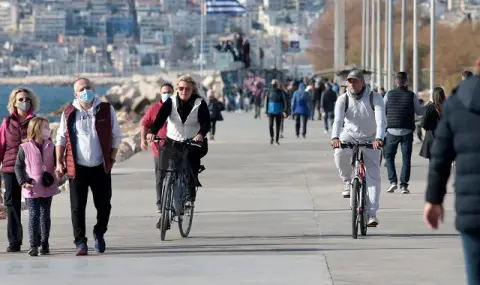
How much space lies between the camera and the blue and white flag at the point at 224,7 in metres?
81.4

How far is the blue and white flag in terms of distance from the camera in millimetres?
81375

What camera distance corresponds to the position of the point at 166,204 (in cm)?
1572

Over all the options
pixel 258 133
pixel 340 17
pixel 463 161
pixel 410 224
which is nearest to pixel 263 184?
pixel 410 224

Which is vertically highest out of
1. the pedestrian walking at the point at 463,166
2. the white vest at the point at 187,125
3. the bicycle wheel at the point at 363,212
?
the pedestrian walking at the point at 463,166

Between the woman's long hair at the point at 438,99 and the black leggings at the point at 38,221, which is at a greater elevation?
the woman's long hair at the point at 438,99

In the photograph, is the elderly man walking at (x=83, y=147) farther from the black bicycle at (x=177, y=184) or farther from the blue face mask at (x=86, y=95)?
the black bicycle at (x=177, y=184)

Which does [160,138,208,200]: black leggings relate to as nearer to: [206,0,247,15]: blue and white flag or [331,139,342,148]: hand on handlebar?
[331,139,342,148]: hand on handlebar

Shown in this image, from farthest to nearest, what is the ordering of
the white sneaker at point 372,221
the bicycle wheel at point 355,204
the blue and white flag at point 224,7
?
the blue and white flag at point 224,7 → the white sneaker at point 372,221 → the bicycle wheel at point 355,204

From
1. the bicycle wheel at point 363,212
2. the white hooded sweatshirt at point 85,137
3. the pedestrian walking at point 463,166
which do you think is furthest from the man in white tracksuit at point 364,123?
the pedestrian walking at point 463,166

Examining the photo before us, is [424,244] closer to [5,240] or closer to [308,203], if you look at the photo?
[5,240]

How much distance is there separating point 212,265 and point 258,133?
30.6 meters

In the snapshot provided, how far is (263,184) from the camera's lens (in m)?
23.9

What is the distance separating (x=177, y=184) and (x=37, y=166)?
1823 millimetres

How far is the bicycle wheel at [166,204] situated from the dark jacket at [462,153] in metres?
7.17
